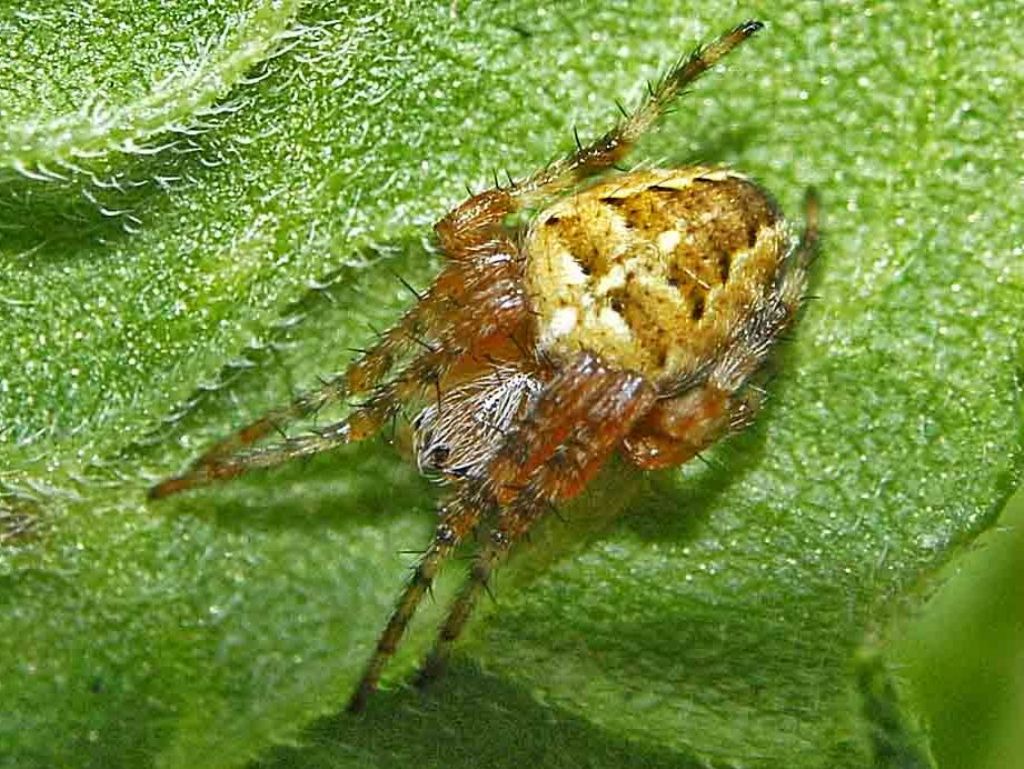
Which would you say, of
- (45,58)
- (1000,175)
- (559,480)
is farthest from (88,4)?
(1000,175)

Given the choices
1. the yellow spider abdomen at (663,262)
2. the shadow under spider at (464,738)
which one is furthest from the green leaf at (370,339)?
the yellow spider abdomen at (663,262)

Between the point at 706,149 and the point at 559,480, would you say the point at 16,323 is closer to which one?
the point at 559,480

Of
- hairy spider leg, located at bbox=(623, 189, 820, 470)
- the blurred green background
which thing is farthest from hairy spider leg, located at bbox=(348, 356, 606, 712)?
the blurred green background

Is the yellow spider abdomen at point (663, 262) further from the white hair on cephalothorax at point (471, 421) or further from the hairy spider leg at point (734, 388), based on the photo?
the white hair on cephalothorax at point (471, 421)

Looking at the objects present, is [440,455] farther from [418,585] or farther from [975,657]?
[975,657]

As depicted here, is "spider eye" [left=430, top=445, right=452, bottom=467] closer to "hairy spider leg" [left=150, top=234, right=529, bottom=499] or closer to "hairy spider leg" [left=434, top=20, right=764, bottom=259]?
"hairy spider leg" [left=150, top=234, right=529, bottom=499]

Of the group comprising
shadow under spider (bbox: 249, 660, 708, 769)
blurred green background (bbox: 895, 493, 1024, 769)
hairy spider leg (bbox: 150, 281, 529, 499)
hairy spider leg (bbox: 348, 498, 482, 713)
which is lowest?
blurred green background (bbox: 895, 493, 1024, 769)

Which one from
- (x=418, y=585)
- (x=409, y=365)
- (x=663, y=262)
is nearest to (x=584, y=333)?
(x=663, y=262)
